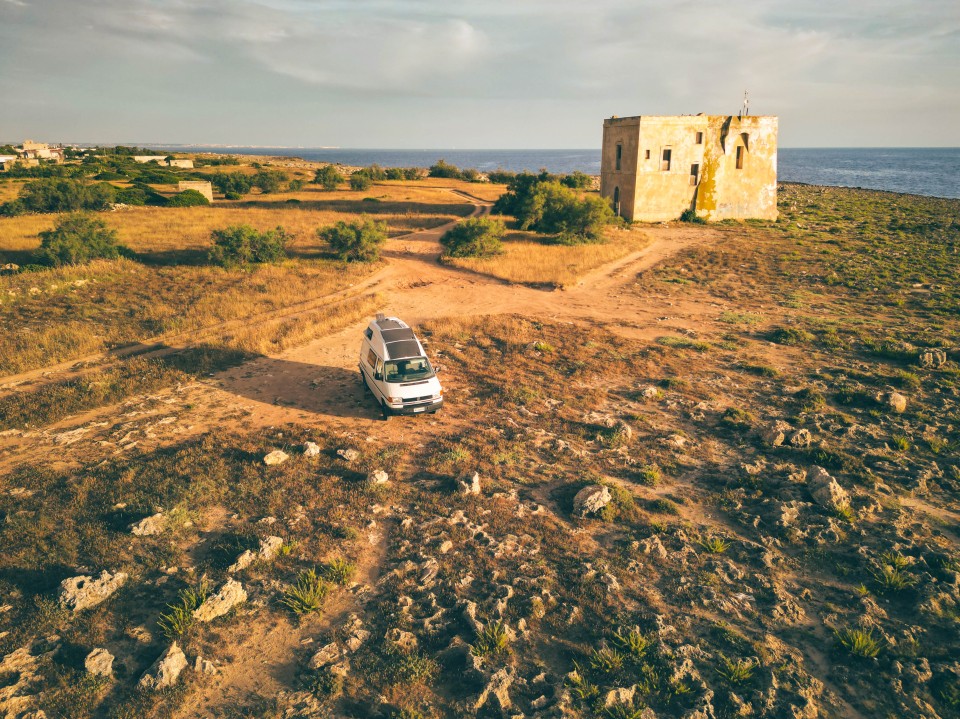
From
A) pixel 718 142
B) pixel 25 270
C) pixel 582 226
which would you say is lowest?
pixel 25 270

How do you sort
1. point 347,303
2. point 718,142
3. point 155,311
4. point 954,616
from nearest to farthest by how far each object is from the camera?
1. point 954,616
2. point 155,311
3. point 347,303
4. point 718,142

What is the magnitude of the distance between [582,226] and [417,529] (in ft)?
110

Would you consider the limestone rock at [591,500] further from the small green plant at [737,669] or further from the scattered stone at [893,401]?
the scattered stone at [893,401]

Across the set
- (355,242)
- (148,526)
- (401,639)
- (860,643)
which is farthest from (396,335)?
(355,242)

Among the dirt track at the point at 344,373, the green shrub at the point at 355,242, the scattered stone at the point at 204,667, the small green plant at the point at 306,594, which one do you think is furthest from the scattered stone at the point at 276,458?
the green shrub at the point at 355,242

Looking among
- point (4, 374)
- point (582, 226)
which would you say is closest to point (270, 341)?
point (4, 374)

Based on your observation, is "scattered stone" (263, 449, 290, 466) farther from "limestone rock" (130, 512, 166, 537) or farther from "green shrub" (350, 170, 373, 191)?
"green shrub" (350, 170, 373, 191)

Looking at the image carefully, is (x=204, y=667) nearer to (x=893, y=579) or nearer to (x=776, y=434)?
(x=893, y=579)

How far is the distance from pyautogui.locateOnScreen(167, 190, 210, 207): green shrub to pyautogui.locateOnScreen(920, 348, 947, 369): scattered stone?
2444 inches

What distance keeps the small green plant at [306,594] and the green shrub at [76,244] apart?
98.6 feet

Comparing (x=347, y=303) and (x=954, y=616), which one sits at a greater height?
(x=347, y=303)

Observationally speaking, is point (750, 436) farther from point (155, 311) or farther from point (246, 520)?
point (155, 311)

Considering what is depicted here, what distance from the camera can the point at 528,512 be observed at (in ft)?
35.7

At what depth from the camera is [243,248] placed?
30.5 m
